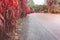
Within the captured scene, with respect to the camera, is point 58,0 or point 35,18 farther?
point 58,0

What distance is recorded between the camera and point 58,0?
1695mm

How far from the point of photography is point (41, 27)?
1.37 metres

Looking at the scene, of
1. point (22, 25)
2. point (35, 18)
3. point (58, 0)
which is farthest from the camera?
point (58, 0)

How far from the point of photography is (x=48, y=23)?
59.2 inches

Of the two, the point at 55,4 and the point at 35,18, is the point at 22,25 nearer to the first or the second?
the point at 35,18

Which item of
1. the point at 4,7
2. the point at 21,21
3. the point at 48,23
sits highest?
the point at 4,7

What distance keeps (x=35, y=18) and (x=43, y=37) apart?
0.44 meters

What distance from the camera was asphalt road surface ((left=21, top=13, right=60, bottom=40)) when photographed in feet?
3.83

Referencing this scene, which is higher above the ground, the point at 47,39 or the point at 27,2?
the point at 27,2

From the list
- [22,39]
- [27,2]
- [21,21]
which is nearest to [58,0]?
[27,2]

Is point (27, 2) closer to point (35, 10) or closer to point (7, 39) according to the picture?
point (35, 10)

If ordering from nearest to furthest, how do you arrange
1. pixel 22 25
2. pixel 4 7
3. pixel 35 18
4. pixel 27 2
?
pixel 4 7, pixel 22 25, pixel 27 2, pixel 35 18

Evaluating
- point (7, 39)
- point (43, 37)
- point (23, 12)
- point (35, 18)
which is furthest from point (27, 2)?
point (7, 39)

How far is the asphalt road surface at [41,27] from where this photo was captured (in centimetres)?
117
